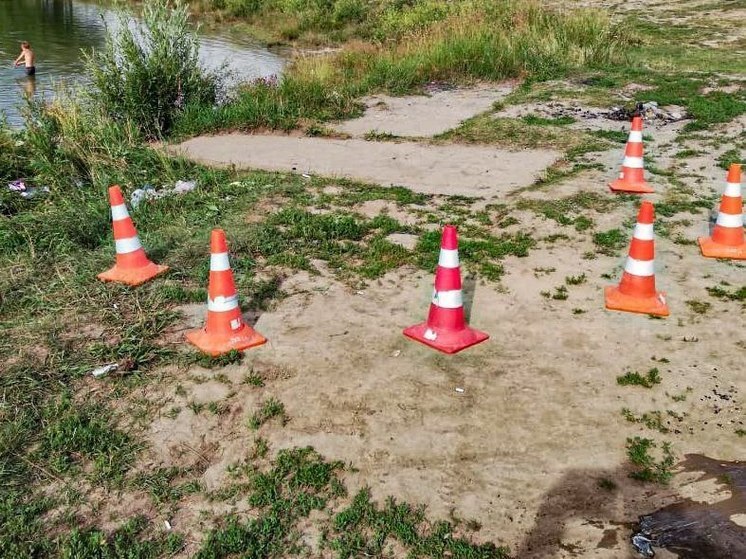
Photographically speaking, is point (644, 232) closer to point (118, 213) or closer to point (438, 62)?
point (118, 213)

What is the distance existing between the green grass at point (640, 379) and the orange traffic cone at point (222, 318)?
7.24 feet

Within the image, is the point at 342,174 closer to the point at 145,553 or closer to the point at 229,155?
the point at 229,155

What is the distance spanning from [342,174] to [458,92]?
5331 mm

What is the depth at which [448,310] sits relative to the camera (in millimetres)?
4367

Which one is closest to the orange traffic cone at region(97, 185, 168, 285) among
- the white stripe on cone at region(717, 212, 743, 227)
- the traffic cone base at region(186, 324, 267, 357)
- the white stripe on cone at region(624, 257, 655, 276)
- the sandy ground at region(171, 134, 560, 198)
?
the traffic cone base at region(186, 324, 267, 357)

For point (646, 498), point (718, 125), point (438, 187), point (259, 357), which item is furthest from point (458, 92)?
point (646, 498)

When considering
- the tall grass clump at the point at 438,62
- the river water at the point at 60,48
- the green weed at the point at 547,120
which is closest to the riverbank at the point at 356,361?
the green weed at the point at 547,120

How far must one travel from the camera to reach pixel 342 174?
26.9ft

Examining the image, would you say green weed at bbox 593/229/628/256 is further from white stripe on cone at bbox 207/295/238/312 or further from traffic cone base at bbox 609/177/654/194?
white stripe on cone at bbox 207/295/238/312

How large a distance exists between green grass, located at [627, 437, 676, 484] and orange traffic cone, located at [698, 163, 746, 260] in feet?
8.87

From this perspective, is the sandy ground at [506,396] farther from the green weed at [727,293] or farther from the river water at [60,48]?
the river water at [60,48]

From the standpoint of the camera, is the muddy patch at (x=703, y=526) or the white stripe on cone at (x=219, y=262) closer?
the muddy patch at (x=703, y=526)

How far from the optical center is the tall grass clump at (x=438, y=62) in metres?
10.7

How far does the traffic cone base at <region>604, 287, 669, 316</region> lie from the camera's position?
185 inches
